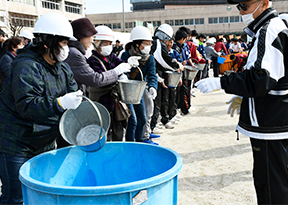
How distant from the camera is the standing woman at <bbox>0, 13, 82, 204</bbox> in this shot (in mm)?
1979

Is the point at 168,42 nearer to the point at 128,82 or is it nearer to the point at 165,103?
the point at 165,103

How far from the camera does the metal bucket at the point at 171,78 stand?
5.43 meters

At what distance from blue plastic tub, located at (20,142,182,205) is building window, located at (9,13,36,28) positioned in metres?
42.7

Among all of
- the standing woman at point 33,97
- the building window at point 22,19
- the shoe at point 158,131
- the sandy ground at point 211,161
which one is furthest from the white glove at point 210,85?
the building window at point 22,19

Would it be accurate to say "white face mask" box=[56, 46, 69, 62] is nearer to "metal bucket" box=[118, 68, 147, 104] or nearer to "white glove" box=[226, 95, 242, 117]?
"metal bucket" box=[118, 68, 147, 104]

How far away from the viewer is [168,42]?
5.63 metres

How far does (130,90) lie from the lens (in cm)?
343

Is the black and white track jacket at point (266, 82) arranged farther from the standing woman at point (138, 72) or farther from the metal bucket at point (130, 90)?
the standing woman at point (138, 72)

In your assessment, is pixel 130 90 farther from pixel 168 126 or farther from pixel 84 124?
pixel 168 126

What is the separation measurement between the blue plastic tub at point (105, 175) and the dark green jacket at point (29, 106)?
230 mm

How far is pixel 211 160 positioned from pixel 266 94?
223 cm

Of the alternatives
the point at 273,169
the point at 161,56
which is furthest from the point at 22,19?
the point at 273,169

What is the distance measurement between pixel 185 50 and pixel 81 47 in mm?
4026

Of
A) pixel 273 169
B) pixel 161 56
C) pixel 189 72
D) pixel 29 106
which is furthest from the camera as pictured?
pixel 189 72
